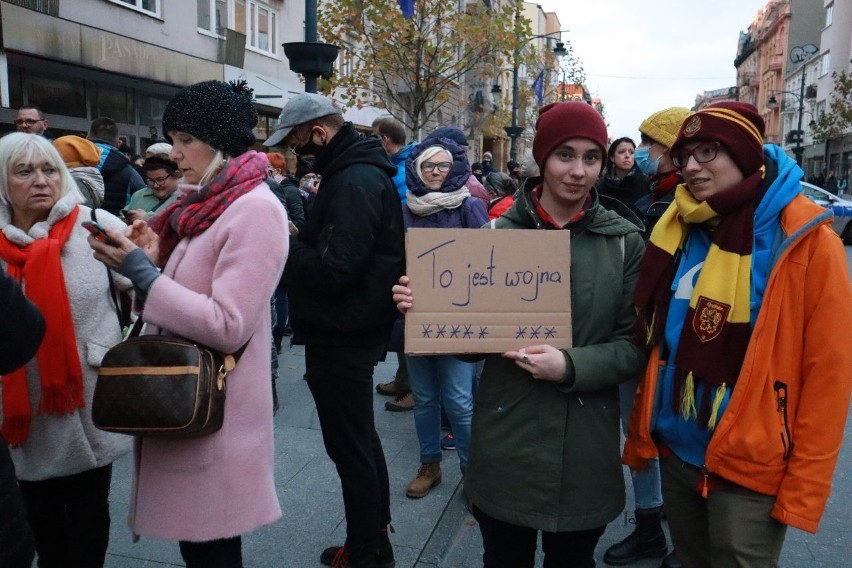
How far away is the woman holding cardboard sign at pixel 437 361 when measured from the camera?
418cm

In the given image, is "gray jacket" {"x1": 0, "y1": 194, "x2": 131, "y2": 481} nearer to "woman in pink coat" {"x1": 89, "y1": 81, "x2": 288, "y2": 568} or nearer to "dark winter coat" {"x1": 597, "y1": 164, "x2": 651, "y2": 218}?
"woman in pink coat" {"x1": 89, "y1": 81, "x2": 288, "y2": 568}

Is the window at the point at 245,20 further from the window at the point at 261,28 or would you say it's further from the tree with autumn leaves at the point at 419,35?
the tree with autumn leaves at the point at 419,35

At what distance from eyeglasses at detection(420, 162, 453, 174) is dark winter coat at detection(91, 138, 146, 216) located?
3.10 meters

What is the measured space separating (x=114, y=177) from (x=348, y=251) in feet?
13.6

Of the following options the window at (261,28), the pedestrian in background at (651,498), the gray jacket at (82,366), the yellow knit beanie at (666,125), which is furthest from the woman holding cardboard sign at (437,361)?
the window at (261,28)

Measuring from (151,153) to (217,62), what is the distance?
12.7 metres

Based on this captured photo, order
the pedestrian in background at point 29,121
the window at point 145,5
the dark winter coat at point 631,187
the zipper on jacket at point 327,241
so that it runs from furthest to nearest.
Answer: the window at point 145,5 < the pedestrian in background at point 29,121 < the dark winter coat at point 631,187 < the zipper on jacket at point 327,241

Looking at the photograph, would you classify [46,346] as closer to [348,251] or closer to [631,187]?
[348,251]

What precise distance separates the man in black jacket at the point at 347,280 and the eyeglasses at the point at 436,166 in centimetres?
144

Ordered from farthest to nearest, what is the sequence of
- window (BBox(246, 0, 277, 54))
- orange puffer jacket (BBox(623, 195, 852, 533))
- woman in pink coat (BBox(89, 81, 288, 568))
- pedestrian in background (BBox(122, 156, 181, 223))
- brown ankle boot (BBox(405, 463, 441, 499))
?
1. window (BBox(246, 0, 277, 54))
2. pedestrian in background (BBox(122, 156, 181, 223))
3. brown ankle boot (BBox(405, 463, 441, 499))
4. woman in pink coat (BBox(89, 81, 288, 568))
5. orange puffer jacket (BBox(623, 195, 852, 533))

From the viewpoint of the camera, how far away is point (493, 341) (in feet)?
7.14

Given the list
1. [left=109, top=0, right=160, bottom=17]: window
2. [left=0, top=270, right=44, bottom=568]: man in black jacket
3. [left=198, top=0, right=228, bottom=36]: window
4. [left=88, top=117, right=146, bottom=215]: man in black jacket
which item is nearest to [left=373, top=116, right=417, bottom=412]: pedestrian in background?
[left=88, top=117, right=146, bottom=215]: man in black jacket

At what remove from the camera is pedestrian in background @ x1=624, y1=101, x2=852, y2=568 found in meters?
1.89

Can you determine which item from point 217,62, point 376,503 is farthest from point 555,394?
point 217,62
